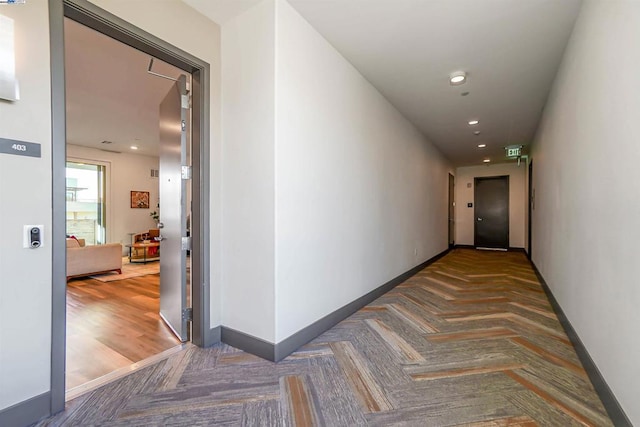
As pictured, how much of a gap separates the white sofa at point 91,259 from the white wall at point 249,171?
4.06m

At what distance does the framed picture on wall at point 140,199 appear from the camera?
27.1 feet

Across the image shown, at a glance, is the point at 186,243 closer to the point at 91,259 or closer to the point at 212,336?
the point at 212,336

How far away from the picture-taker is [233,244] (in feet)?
8.10

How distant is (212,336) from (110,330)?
1174 mm

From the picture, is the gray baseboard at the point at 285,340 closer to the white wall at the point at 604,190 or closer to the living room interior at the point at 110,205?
the living room interior at the point at 110,205

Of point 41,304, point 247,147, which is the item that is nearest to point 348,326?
point 247,147

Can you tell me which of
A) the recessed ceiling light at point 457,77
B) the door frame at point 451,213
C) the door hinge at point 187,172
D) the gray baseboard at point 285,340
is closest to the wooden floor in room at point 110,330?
the gray baseboard at point 285,340

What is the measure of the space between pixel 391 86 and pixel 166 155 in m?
2.74

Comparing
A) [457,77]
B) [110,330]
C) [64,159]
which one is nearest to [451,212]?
[457,77]

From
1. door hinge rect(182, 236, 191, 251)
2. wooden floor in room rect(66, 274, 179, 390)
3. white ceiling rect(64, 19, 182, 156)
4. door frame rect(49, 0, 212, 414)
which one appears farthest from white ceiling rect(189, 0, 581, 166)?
wooden floor in room rect(66, 274, 179, 390)

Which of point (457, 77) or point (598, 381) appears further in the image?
point (457, 77)

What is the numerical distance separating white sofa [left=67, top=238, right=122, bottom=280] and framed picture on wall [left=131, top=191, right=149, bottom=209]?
9.09 ft

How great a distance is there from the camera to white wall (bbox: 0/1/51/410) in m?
1.45

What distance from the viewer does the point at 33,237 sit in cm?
153
